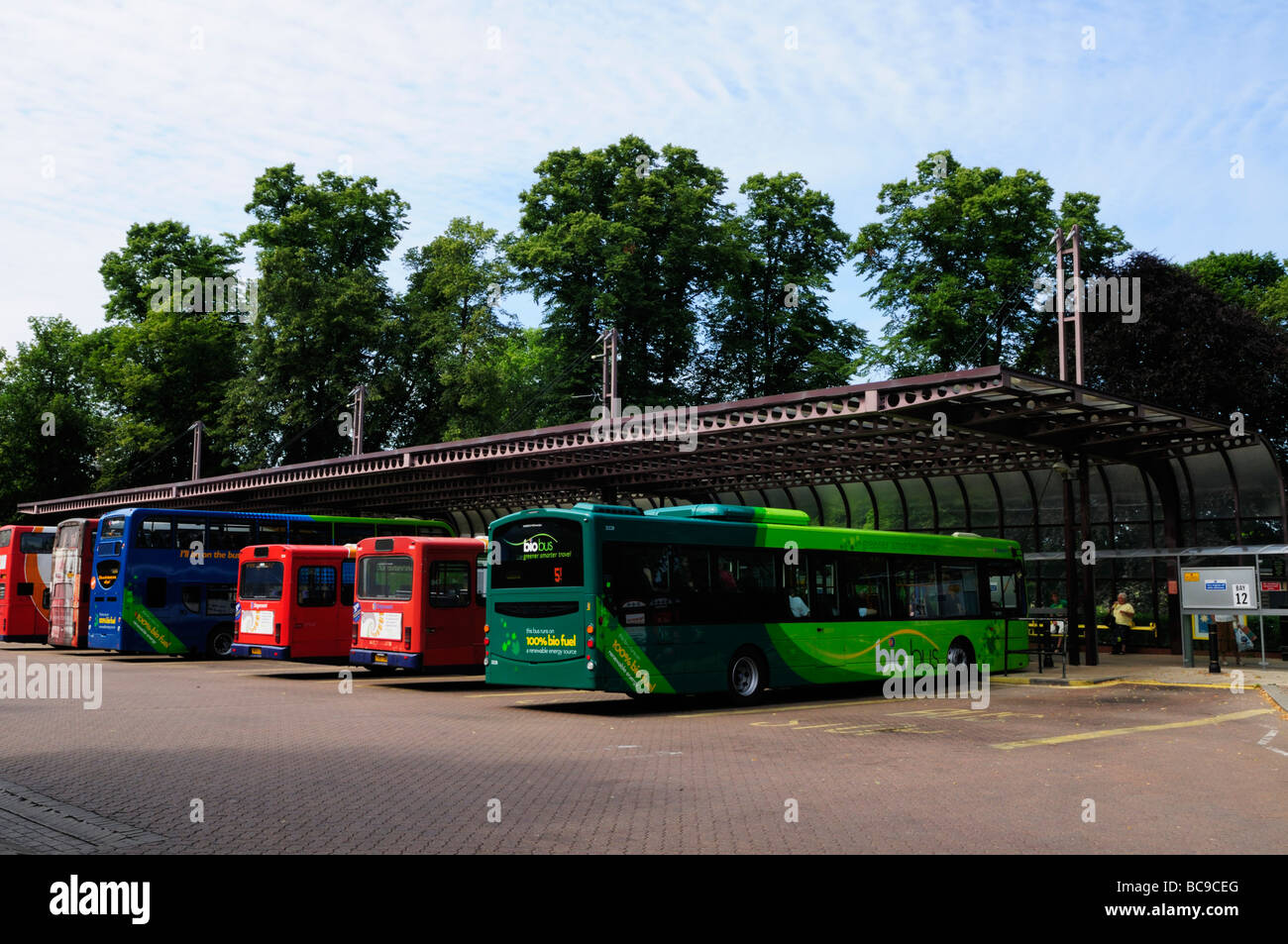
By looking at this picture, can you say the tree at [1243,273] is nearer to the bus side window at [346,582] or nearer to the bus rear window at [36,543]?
the bus side window at [346,582]

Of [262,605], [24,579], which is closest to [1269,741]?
[262,605]

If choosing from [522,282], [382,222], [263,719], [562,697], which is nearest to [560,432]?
[562,697]

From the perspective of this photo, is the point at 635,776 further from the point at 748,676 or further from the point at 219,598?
the point at 219,598

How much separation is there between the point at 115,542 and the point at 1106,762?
23048 mm

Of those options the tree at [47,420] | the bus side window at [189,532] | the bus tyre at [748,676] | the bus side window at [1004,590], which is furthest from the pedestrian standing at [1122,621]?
the tree at [47,420]

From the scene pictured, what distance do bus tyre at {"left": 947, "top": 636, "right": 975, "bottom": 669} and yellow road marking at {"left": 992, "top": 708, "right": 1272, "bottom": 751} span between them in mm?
5214

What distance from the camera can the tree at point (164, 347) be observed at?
173 feet

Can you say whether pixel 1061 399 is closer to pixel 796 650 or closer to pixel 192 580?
pixel 796 650

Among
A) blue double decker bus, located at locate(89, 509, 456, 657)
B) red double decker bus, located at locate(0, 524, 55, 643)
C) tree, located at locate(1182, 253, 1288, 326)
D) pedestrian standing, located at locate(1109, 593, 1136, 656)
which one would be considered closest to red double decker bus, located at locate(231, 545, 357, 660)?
blue double decker bus, located at locate(89, 509, 456, 657)

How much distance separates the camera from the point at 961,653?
21.4m

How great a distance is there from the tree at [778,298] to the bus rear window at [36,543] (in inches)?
1010

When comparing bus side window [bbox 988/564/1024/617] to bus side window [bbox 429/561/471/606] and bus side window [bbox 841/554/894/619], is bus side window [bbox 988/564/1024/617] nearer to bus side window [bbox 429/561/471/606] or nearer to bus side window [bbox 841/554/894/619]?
bus side window [bbox 841/554/894/619]

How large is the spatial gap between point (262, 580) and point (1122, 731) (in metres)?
17.1

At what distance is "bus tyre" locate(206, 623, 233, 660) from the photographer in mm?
28273
